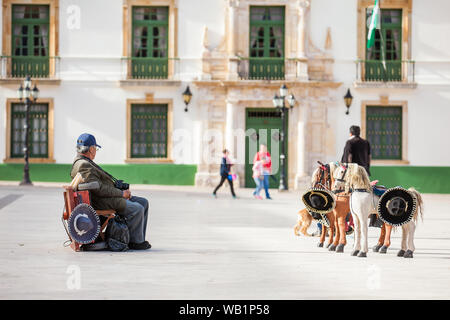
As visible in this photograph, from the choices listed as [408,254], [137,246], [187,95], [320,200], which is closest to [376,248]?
[408,254]

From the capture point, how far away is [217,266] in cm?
914

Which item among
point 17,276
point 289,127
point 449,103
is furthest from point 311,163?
point 17,276

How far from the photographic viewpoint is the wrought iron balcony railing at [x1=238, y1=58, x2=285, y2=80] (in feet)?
92.1

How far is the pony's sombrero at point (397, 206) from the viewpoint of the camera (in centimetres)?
991

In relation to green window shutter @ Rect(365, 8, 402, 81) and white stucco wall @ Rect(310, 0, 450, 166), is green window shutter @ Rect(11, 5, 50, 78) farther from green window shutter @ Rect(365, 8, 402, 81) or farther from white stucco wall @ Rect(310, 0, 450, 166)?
green window shutter @ Rect(365, 8, 402, 81)

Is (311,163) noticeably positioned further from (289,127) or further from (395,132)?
(395,132)

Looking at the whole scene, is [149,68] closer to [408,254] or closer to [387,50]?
[387,50]

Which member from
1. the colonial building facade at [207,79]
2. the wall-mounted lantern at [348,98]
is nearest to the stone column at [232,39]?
the colonial building facade at [207,79]

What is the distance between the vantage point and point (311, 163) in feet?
92.5

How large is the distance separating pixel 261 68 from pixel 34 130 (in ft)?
27.5

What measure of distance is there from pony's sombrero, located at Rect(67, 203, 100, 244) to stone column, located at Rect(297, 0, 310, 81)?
18.5m

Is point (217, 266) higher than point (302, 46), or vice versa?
point (302, 46)

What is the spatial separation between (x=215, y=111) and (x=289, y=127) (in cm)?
267
